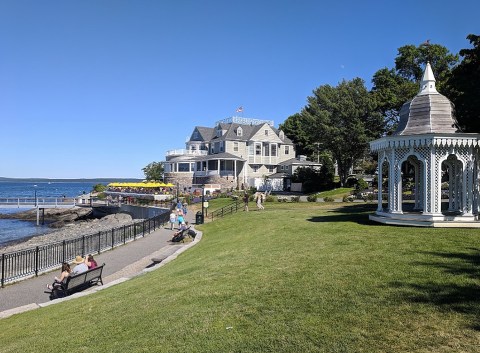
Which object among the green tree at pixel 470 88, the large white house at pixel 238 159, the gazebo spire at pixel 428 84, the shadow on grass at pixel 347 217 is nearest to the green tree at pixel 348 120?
the large white house at pixel 238 159

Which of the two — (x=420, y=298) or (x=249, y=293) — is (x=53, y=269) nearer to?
(x=249, y=293)

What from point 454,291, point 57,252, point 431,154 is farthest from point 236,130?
point 454,291

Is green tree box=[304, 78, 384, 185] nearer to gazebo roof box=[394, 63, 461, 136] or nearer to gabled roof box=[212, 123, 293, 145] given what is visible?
gabled roof box=[212, 123, 293, 145]

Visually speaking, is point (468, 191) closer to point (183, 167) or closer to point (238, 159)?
point (238, 159)

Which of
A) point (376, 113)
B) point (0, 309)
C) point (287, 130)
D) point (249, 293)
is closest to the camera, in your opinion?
point (249, 293)

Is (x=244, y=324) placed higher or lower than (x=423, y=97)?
lower

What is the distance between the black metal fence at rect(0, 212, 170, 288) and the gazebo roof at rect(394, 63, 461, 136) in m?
15.1

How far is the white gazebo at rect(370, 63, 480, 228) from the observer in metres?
14.9

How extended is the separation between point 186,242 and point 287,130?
59.8 metres

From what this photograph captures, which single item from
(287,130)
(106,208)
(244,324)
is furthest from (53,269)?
(287,130)

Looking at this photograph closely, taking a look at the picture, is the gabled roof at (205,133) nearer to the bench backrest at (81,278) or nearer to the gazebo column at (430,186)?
the gazebo column at (430,186)

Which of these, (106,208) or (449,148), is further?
(106,208)

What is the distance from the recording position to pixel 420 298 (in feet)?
23.1

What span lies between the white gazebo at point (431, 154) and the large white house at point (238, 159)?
1740 inches
